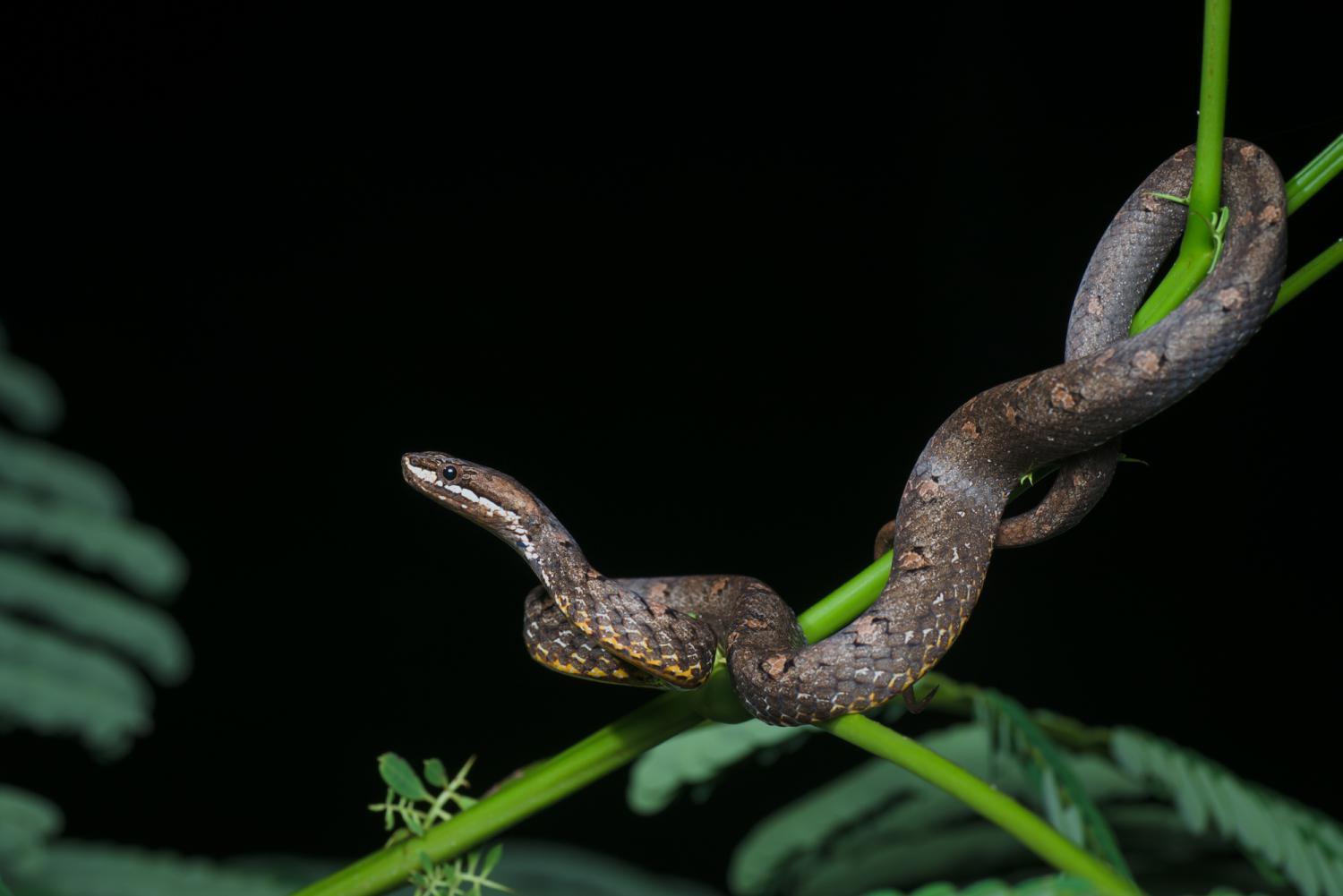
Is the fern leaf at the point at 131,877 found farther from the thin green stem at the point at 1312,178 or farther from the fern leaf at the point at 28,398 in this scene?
the thin green stem at the point at 1312,178

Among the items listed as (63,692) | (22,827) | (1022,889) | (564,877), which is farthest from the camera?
(564,877)

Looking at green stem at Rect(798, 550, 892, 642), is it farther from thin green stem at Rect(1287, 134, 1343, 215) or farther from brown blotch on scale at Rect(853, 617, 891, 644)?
thin green stem at Rect(1287, 134, 1343, 215)

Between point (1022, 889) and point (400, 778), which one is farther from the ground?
point (400, 778)

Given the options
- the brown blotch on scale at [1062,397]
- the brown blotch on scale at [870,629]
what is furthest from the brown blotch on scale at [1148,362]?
the brown blotch on scale at [870,629]

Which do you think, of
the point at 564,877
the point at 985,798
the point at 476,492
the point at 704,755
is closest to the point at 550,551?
the point at 476,492

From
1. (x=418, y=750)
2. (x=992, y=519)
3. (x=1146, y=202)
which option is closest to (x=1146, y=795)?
(x=992, y=519)

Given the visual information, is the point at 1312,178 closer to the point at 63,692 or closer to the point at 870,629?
the point at 870,629
